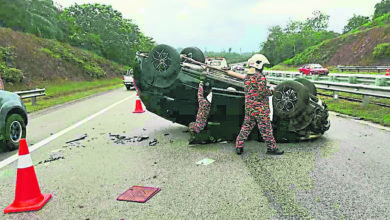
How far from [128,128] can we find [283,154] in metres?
4.51

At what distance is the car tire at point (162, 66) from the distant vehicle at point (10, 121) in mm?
2794

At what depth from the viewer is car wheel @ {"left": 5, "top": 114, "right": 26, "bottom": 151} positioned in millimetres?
6363

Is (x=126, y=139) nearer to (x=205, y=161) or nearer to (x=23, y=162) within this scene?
(x=205, y=161)

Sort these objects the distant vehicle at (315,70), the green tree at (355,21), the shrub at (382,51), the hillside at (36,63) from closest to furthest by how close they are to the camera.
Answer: the hillside at (36,63) < the distant vehicle at (315,70) < the shrub at (382,51) < the green tree at (355,21)

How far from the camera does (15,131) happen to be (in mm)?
6703

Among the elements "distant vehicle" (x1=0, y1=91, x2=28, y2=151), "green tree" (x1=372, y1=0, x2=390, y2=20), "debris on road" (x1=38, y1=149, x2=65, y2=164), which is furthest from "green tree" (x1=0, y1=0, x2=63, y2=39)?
"green tree" (x1=372, y1=0, x2=390, y2=20)

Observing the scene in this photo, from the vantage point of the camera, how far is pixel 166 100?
718 centimetres

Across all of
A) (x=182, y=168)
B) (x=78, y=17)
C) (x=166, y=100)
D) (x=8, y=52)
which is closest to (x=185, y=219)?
(x=182, y=168)

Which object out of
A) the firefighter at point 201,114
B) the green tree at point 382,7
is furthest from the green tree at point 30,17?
the green tree at point 382,7

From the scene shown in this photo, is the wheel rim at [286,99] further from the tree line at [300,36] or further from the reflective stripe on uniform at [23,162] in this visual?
the tree line at [300,36]

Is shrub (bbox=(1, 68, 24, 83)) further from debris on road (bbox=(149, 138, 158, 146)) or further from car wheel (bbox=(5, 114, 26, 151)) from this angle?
debris on road (bbox=(149, 138, 158, 146))

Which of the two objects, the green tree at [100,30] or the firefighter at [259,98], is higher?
the green tree at [100,30]

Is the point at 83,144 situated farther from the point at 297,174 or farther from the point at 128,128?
the point at 297,174

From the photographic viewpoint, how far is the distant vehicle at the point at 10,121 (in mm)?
6266
